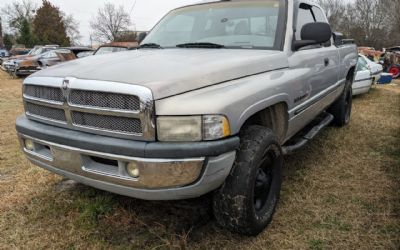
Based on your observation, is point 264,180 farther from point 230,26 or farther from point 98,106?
point 230,26

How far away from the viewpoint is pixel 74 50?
1598 cm

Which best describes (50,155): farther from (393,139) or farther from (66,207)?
(393,139)

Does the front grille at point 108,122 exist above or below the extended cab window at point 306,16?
below

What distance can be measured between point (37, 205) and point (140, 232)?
1072 millimetres

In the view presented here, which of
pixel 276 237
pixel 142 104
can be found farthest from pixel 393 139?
pixel 142 104

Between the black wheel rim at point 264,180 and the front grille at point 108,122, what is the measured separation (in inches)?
40.3

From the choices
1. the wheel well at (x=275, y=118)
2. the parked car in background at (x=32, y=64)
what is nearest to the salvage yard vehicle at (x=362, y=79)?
the wheel well at (x=275, y=118)

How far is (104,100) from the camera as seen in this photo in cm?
223

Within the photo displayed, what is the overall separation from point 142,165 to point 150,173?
0.22 feet

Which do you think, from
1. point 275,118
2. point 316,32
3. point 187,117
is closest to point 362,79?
point 316,32

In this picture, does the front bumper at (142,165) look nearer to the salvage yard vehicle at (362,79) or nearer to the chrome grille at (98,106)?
the chrome grille at (98,106)

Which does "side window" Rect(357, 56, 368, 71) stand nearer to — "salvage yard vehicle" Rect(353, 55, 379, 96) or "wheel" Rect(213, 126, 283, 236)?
"salvage yard vehicle" Rect(353, 55, 379, 96)

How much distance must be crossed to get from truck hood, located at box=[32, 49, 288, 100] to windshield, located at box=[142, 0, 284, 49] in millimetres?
249

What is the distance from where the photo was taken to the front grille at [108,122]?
7.15 ft
